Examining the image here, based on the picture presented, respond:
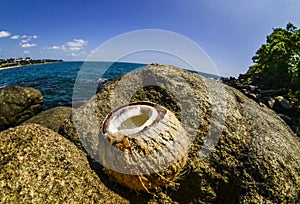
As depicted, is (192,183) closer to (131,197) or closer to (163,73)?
(131,197)

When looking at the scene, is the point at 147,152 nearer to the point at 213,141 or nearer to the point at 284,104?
the point at 213,141

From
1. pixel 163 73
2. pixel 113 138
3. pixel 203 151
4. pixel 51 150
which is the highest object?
pixel 163 73

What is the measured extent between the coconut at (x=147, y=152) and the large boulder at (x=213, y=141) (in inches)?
8.5

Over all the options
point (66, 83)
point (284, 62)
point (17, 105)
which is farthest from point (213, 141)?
point (66, 83)

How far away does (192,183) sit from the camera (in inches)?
111

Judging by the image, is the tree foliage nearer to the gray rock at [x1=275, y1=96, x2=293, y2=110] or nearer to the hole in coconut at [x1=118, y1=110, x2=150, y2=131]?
the gray rock at [x1=275, y1=96, x2=293, y2=110]

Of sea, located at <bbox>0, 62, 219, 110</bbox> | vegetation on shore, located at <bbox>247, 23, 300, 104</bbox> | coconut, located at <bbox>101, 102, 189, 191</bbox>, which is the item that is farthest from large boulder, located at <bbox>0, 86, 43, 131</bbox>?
vegetation on shore, located at <bbox>247, 23, 300, 104</bbox>

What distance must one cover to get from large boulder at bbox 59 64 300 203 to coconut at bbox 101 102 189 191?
0.71 ft

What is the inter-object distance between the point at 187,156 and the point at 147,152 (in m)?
0.73

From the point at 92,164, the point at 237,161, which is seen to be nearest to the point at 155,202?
the point at 92,164

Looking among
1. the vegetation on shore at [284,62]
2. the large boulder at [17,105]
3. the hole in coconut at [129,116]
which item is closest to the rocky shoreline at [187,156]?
the hole in coconut at [129,116]

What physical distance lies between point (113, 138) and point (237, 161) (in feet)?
5.83

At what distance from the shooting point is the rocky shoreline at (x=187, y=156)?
2.11 metres

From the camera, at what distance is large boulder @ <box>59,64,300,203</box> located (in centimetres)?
271
